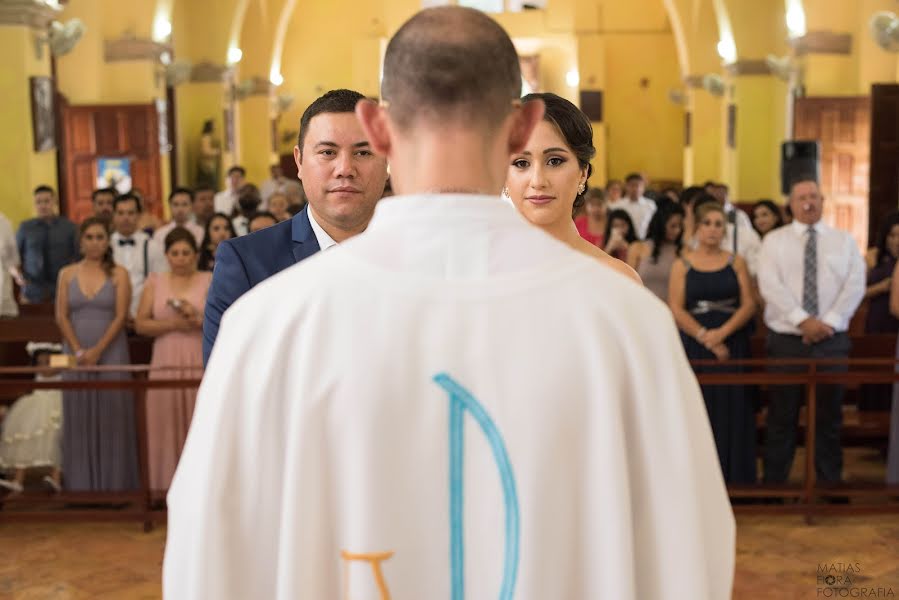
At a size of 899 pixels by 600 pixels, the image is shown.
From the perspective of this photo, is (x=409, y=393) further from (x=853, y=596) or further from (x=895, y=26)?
(x=895, y=26)

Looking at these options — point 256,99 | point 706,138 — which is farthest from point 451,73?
point 706,138

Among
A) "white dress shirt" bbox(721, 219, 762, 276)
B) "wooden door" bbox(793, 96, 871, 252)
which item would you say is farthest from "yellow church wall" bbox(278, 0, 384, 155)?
→ "white dress shirt" bbox(721, 219, 762, 276)

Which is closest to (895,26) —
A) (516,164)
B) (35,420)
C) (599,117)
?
Answer: (35,420)

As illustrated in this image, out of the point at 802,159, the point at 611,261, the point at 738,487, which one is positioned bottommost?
the point at 738,487

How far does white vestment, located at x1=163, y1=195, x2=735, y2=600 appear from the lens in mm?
1646

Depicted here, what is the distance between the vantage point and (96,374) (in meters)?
8.09

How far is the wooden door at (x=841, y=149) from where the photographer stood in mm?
17016

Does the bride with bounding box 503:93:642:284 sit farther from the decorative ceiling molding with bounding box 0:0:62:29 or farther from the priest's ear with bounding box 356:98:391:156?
the decorative ceiling molding with bounding box 0:0:62:29

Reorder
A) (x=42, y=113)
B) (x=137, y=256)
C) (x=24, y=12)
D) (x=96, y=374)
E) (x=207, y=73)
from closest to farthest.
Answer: (x=96, y=374) < (x=137, y=256) < (x=24, y=12) < (x=42, y=113) < (x=207, y=73)

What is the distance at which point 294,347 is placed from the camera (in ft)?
5.42

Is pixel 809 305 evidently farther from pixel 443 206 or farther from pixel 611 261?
pixel 443 206

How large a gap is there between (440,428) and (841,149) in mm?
16645

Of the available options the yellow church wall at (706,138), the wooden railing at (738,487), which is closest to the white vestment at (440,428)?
the wooden railing at (738,487)

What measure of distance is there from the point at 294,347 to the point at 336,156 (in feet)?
6.29
